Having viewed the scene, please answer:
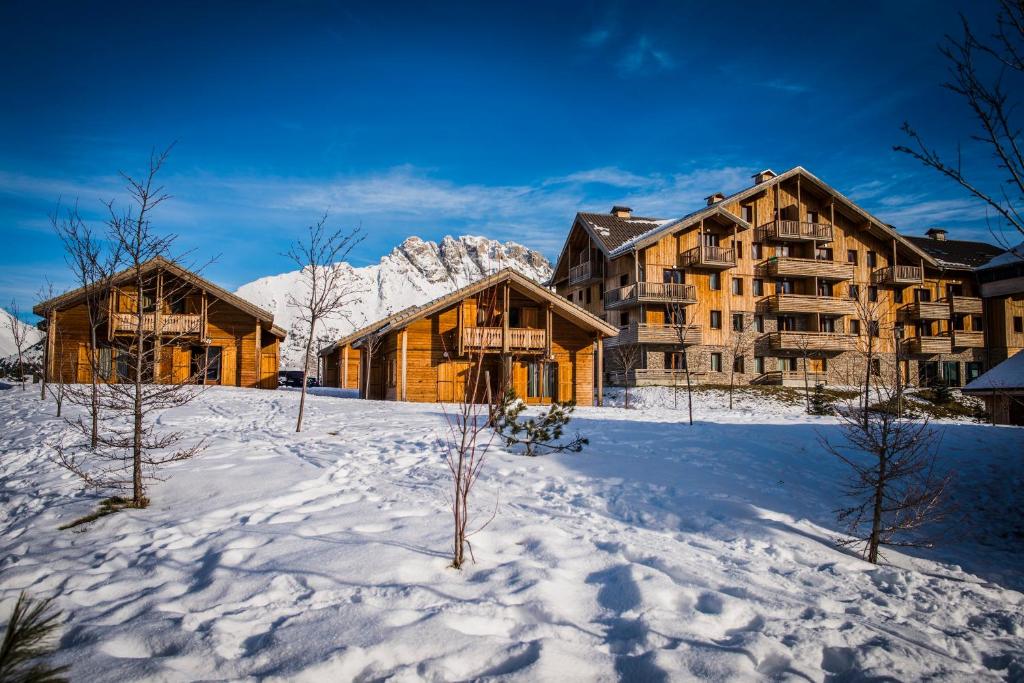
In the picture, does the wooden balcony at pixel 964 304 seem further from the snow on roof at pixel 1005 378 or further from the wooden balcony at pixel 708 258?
the snow on roof at pixel 1005 378

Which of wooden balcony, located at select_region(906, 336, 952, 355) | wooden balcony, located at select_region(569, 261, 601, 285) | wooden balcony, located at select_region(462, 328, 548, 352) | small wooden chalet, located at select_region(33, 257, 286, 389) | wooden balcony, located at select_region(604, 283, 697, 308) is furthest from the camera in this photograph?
wooden balcony, located at select_region(569, 261, 601, 285)

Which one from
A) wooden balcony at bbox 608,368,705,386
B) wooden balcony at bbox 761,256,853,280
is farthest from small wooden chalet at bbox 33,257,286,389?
wooden balcony at bbox 761,256,853,280

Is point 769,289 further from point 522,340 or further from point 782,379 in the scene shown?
point 522,340

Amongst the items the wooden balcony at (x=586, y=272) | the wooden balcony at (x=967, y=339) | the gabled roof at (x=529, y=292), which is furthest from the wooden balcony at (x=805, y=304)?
the gabled roof at (x=529, y=292)

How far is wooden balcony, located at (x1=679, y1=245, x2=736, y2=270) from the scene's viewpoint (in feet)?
107

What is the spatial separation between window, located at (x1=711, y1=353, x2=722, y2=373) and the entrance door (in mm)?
14050

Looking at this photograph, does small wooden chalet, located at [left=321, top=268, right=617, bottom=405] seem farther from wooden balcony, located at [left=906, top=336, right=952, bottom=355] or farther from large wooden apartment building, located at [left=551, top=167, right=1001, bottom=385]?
wooden balcony, located at [left=906, top=336, right=952, bottom=355]

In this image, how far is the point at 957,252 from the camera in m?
41.1

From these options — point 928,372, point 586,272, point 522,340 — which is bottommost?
point 928,372

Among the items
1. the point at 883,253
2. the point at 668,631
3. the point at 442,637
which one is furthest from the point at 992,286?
the point at 883,253

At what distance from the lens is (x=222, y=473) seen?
799 cm

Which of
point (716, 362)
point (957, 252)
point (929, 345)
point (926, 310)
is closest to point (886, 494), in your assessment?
point (716, 362)

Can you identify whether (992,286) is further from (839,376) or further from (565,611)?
(839,376)

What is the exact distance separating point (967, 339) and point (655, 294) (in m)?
24.2
